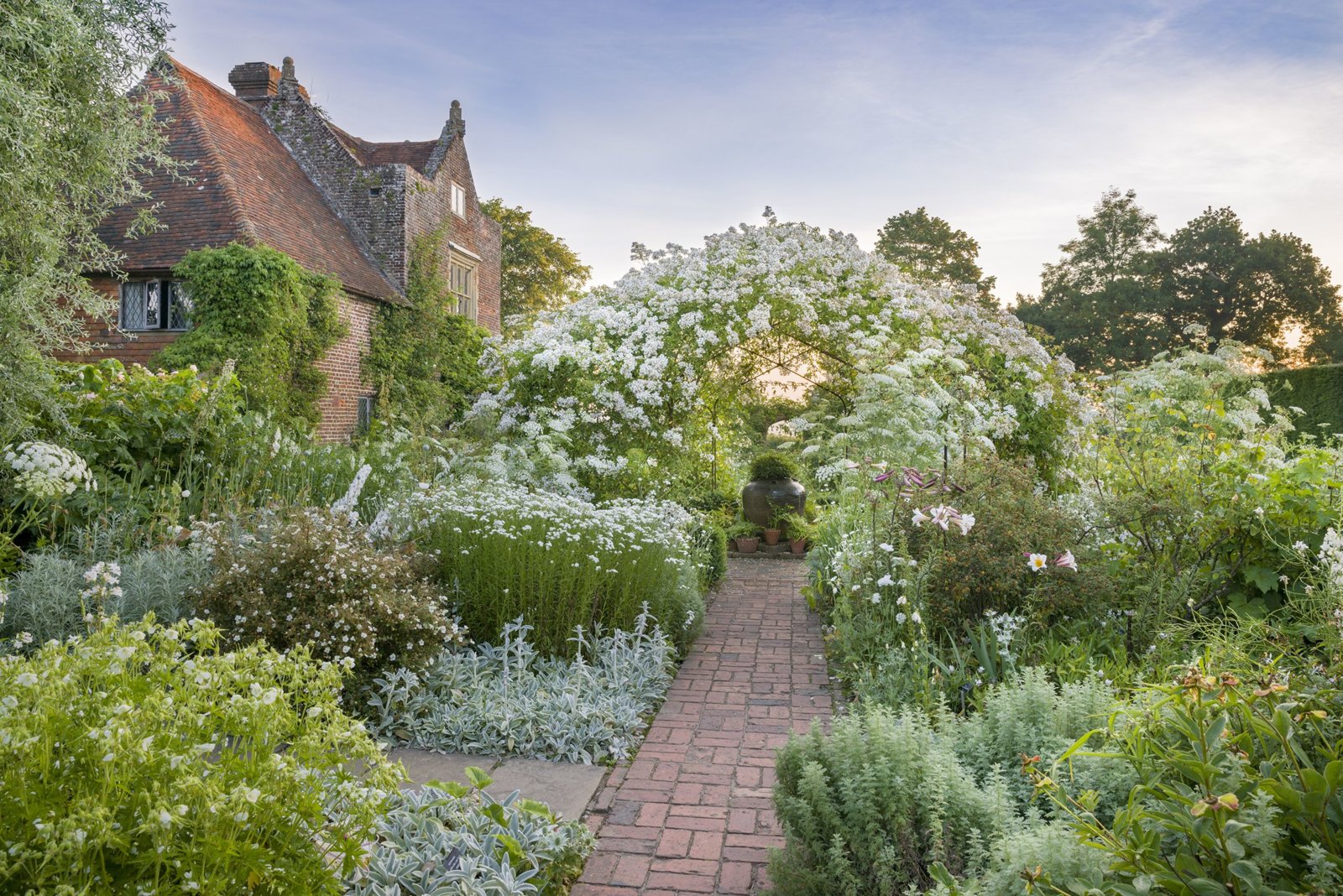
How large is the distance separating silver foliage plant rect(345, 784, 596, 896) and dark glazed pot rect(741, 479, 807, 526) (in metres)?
8.66

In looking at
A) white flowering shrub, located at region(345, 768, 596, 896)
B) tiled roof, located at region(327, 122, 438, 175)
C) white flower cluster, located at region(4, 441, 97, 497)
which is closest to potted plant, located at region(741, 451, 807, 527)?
white flower cluster, located at region(4, 441, 97, 497)

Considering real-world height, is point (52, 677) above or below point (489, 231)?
below

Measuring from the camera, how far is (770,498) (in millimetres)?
11516

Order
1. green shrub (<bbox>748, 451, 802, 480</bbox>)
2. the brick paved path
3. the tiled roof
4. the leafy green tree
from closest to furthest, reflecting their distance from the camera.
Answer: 1. the brick paved path
2. green shrub (<bbox>748, 451, 802, 480</bbox>)
3. the tiled roof
4. the leafy green tree

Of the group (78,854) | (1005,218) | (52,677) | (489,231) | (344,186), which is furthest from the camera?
(489,231)

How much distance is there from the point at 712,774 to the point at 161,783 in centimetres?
248

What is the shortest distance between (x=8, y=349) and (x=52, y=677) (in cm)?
493

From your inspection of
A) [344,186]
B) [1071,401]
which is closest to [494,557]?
[1071,401]

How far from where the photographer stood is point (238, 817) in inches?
63.3

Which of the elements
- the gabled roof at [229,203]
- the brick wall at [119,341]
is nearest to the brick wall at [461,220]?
the gabled roof at [229,203]

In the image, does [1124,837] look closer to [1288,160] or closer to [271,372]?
[1288,160]

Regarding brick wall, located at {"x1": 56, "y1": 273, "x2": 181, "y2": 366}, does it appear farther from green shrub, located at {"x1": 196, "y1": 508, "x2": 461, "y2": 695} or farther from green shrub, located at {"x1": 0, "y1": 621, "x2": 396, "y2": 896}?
green shrub, located at {"x1": 0, "y1": 621, "x2": 396, "y2": 896}

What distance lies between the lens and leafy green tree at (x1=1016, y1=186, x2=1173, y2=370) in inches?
1372

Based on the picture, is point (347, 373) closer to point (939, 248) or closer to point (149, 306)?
point (149, 306)
